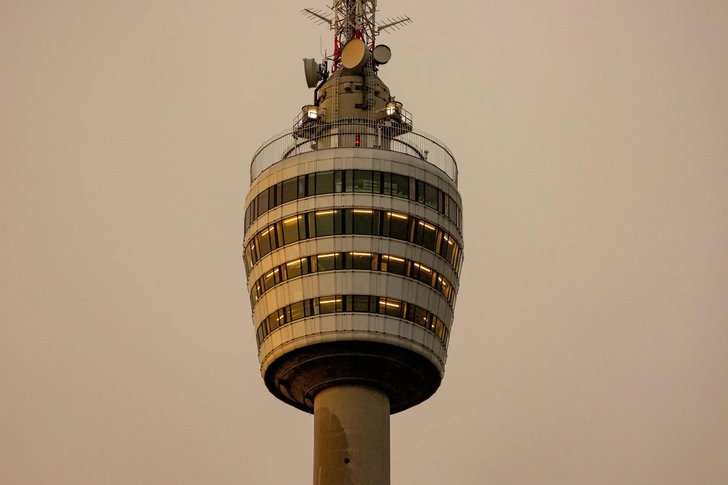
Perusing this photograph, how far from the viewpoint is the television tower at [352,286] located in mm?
107812

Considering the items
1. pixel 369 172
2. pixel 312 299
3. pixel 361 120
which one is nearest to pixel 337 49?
pixel 361 120

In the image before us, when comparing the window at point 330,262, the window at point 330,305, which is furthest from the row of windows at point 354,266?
the window at point 330,305

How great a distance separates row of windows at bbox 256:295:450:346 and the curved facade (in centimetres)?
7

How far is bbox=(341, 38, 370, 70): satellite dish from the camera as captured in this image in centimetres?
12256

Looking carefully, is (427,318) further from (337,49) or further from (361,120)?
(337,49)

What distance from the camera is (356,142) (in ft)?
387

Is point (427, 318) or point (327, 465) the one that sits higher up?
point (427, 318)

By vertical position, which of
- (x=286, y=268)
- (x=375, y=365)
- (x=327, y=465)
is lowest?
(x=327, y=465)

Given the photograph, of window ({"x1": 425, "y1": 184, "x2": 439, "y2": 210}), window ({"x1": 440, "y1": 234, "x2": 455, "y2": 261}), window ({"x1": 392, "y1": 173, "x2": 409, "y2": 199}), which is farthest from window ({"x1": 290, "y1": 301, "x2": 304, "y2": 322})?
window ({"x1": 425, "y1": 184, "x2": 439, "y2": 210})

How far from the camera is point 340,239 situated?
359ft

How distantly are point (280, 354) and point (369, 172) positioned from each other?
15.5 metres

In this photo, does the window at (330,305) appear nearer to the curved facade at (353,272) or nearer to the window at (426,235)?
the curved facade at (353,272)

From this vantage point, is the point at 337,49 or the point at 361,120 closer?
the point at 361,120

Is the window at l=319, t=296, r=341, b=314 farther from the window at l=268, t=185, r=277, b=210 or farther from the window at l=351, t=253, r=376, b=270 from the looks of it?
the window at l=268, t=185, r=277, b=210
